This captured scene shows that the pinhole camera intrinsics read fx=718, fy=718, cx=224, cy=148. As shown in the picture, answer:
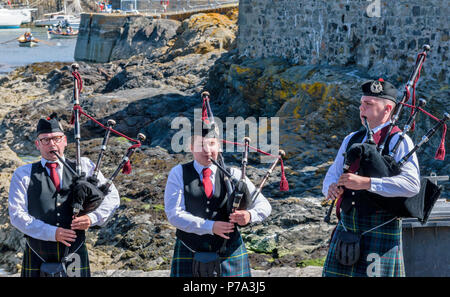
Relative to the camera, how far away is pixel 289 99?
13469 millimetres

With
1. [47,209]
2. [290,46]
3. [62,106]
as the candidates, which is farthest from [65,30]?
[47,209]

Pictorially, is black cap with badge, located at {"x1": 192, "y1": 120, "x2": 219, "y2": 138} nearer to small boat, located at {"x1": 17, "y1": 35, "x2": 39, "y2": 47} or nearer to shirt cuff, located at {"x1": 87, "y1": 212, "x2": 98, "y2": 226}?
shirt cuff, located at {"x1": 87, "y1": 212, "x2": 98, "y2": 226}

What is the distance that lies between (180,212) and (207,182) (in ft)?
0.84

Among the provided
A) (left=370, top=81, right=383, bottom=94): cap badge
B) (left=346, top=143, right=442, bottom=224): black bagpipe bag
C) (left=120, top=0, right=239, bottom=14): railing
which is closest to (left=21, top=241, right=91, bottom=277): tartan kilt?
(left=346, top=143, right=442, bottom=224): black bagpipe bag

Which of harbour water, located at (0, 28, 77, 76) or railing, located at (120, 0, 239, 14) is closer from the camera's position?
railing, located at (120, 0, 239, 14)

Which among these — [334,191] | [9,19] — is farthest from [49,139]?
[9,19]

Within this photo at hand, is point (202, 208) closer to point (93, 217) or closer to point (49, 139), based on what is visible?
point (93, 217)

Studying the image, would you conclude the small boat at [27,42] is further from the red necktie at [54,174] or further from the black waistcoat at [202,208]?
the black waistcoat at [202,208]

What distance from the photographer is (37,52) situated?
2315 inches

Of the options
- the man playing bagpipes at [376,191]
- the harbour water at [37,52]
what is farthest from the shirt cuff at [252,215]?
the harbour water at [37,52]

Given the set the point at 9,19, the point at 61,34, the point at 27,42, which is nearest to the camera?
the point at 27,42

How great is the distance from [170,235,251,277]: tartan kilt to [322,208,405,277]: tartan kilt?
1.84 feet

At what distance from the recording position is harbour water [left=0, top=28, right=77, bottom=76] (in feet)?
171
